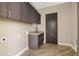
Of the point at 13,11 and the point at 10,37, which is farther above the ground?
the point at 13,11

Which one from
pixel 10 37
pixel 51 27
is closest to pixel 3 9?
pixel 10 37

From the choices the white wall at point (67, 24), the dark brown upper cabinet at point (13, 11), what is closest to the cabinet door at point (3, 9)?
the dark brown upper cabinet at point (13, 11)

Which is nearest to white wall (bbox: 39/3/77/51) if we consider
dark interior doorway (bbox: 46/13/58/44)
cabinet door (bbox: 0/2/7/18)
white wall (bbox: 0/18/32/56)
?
dark interior doorway (bbox: 46/13/58/44)

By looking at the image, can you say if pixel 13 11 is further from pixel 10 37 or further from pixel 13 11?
pixel 10 37

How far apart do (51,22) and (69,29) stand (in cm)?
68

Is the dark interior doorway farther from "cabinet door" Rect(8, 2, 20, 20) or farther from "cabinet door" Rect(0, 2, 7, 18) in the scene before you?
"cabinet door" Rect(0, 2, 7, 18)

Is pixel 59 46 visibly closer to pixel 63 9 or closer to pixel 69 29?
pixel 69 29

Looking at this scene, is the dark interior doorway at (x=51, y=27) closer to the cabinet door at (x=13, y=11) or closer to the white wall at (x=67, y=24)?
the white wall at (x=67, y=24)

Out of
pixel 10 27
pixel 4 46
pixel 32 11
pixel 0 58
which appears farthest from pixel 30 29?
pixel 0 58

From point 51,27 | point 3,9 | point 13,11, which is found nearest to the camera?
point 3,9

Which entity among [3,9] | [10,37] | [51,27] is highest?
[3,9]

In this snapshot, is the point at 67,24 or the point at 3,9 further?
the point at 67,24

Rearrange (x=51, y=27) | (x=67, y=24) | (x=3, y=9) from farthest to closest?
(x=67, y=24) < (x=51, y=27) < (x=3, y=9)

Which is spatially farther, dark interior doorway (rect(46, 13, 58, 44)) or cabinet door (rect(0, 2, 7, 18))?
dark interior doorway (rect(46, 13, 58, 44))
